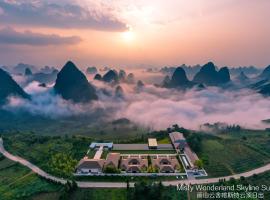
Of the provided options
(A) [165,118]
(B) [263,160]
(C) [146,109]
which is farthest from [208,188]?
(C) [146,109]

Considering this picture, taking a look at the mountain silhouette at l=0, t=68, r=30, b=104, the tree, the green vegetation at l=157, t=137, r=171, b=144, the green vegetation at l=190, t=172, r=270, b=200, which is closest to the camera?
the green vegetation at l=190, t=172, r=270, b=200

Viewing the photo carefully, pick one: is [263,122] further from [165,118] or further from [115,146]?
[115,146]

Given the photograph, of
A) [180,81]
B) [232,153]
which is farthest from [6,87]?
[232,153]

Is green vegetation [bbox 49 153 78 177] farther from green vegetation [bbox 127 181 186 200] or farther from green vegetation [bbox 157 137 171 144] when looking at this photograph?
green vegetation [bbox 157 137 171 144]

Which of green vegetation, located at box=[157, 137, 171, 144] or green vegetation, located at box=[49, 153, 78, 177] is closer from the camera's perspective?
green vegetation, located at box=[49, 153, 78, 177]

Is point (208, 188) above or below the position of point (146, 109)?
below

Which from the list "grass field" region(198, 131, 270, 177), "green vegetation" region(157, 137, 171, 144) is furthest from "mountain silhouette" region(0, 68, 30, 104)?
"grass field" region(198, 131, 270, 177)
